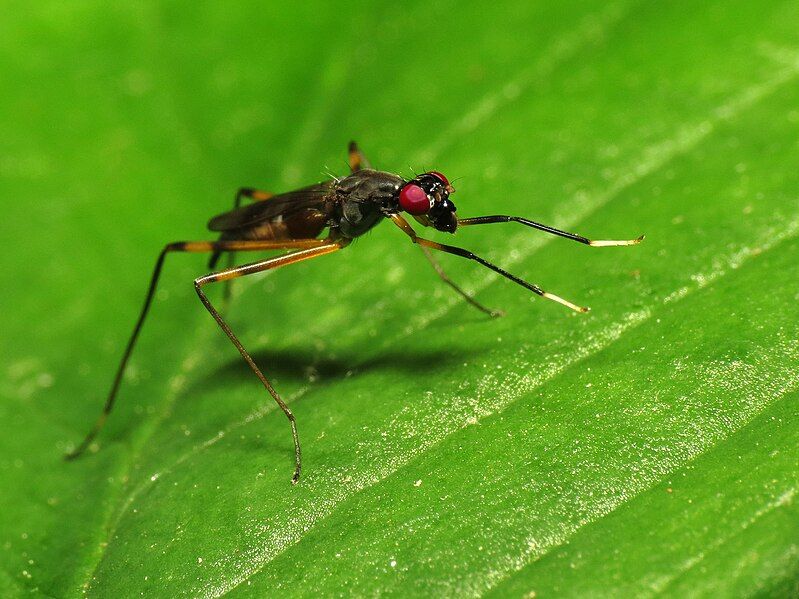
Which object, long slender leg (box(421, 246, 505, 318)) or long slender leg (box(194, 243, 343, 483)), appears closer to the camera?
long slender leg (box(194, 243, 343, 483))

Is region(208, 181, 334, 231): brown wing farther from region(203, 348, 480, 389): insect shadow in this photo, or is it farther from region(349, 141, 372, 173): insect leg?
region(203, 348, 480, 389): insect shadow

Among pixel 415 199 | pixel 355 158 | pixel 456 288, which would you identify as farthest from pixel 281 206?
pixel 456 288

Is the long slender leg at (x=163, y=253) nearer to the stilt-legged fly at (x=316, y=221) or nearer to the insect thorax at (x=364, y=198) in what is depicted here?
the stilt-legged fly at (x=316, y=221)

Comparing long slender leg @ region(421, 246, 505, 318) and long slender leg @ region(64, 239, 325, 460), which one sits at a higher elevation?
long slender leg @ region(64, 239, 325, 460)

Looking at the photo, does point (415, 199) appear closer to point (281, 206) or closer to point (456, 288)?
point (456, 288)

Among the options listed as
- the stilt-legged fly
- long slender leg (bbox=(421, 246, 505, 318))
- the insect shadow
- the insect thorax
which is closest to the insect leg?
the stilt-legged fly

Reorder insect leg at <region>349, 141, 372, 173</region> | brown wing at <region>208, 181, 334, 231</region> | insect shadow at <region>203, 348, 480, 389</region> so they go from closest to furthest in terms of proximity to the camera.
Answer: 1. insect shadow at <region>203, 348, 480, 389</region>
2. brown wing at <region>208, 181, 334, 231</region>
3. insect leg at <region>349, 141, 372, 173</region>

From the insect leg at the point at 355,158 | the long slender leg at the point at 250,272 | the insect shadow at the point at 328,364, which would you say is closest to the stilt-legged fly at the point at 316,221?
the long slender leg at the point at 250,272
